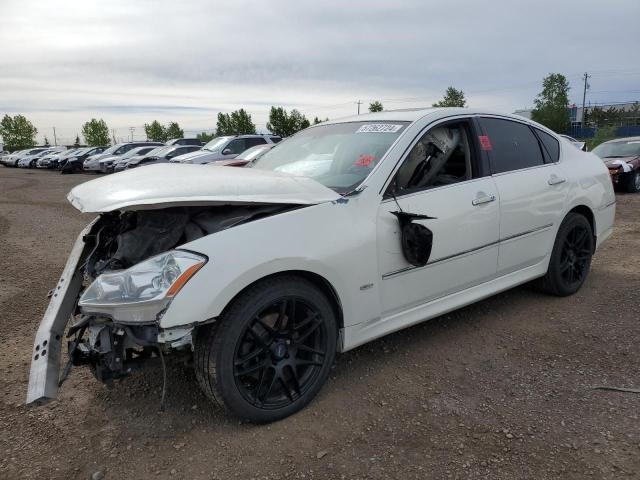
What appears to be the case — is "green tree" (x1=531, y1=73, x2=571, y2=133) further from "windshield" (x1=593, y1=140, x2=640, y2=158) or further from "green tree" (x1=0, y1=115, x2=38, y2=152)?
"green tree" (x1=0, y1=115, x2=38, y2=152)

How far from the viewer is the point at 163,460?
236 cm

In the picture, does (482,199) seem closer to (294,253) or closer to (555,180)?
(555,180)

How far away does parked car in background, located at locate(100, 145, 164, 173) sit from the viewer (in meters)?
23.3

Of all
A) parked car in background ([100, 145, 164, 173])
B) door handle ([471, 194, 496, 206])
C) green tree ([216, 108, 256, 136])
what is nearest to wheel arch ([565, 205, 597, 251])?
door handle ([471, 194, 496, 206])

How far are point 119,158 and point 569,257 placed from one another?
75.4ft

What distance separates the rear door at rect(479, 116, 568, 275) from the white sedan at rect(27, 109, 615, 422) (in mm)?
17

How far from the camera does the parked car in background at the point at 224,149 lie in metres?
15.7

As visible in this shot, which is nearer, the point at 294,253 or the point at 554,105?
the point at 294,253

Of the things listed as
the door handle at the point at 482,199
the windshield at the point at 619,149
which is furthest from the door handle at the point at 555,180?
the windshield at the point at 619,149

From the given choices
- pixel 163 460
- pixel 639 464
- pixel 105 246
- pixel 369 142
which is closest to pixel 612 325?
pixel 639 464

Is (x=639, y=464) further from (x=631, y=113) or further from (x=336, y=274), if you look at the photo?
(x=631, y=113)

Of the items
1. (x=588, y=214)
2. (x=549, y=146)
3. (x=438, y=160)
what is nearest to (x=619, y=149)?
(x=588, y=214)

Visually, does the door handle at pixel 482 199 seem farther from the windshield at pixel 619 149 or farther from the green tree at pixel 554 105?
the green tree at pixel 554 105

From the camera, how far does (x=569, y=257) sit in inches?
170
